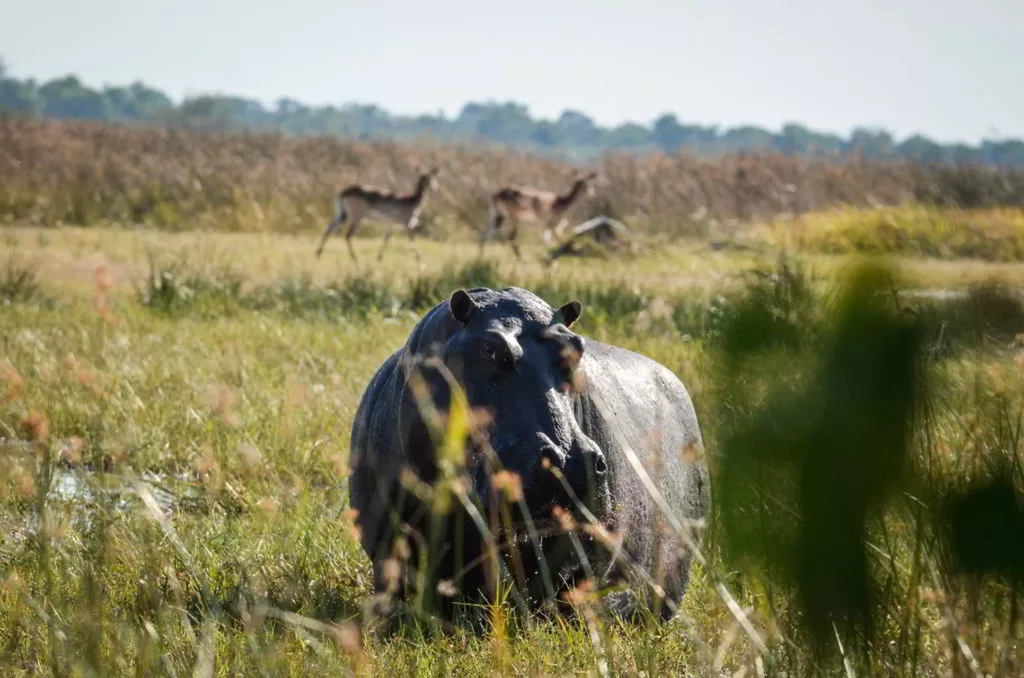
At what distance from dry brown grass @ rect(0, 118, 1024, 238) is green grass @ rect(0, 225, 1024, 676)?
Answer: 5.46 m

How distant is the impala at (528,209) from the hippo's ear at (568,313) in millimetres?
13099

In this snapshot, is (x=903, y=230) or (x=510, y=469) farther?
(x=903, y=230)

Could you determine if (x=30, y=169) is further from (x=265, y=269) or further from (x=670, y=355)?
(x=670, y=355)

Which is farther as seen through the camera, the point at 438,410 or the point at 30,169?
the point at 30,169

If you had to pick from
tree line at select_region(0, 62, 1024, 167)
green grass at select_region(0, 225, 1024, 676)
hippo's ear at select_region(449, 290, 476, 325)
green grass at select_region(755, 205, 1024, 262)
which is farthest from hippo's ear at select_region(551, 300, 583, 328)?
tree line at select_region(0, 62, 1024, 167)

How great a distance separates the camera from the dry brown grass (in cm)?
1573

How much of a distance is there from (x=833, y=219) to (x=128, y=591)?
14259mm

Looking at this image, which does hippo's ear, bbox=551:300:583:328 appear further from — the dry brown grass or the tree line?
the tree line

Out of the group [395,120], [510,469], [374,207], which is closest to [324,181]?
[374,207]

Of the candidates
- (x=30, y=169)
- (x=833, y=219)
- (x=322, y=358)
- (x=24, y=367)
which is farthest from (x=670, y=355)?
(x=30, y=169)

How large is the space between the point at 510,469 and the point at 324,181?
18031 millimetres

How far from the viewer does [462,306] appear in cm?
285

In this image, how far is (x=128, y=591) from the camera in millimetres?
3047

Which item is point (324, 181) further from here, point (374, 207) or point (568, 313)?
point (568, 313)
